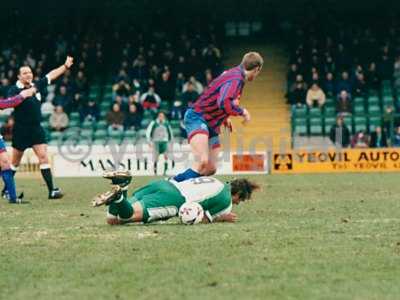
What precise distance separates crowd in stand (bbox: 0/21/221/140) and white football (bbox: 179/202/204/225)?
19.2 metres

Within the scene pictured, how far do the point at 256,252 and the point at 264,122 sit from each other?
2359cm

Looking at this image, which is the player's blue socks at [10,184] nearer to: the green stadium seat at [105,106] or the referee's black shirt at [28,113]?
the referee's black shirt at [28,113]

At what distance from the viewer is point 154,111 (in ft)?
101

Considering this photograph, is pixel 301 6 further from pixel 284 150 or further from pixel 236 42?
pixel 284 150

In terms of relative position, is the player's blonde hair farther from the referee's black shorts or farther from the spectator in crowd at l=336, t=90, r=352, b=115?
the spectator in crowd at l=336, t=90, r=352, b=115

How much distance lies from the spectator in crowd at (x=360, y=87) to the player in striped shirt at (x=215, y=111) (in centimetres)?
1762

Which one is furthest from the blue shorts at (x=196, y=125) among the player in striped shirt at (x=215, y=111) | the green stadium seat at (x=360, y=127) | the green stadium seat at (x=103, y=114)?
the green stadium seat at (x=103, y=114)

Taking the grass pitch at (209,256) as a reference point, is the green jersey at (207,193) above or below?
above

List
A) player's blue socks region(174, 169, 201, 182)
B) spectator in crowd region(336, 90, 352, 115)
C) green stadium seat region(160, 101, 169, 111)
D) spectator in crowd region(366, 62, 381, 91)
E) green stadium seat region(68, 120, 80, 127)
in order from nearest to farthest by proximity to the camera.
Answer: player's blue socks region(174, 169, 201, 182) < spectator in crowd region(336, 90, 352, 115) < green stadium seat region(68, 120, 80, 127) < spectator in crowd region(366, 62, 381, 91) < green stadium seat region(160, 101, 169, 111)

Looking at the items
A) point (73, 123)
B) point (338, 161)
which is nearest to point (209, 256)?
point (338, 161)

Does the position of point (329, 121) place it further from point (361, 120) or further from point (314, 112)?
point (361, 120)

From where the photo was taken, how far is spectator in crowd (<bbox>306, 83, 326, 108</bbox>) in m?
30.1

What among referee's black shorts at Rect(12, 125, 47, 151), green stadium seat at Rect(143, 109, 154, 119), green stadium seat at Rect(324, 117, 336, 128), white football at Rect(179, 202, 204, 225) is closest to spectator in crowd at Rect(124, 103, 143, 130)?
green stadium seat at Rect(143, 109, 154, 119)

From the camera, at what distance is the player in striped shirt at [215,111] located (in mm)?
12898
